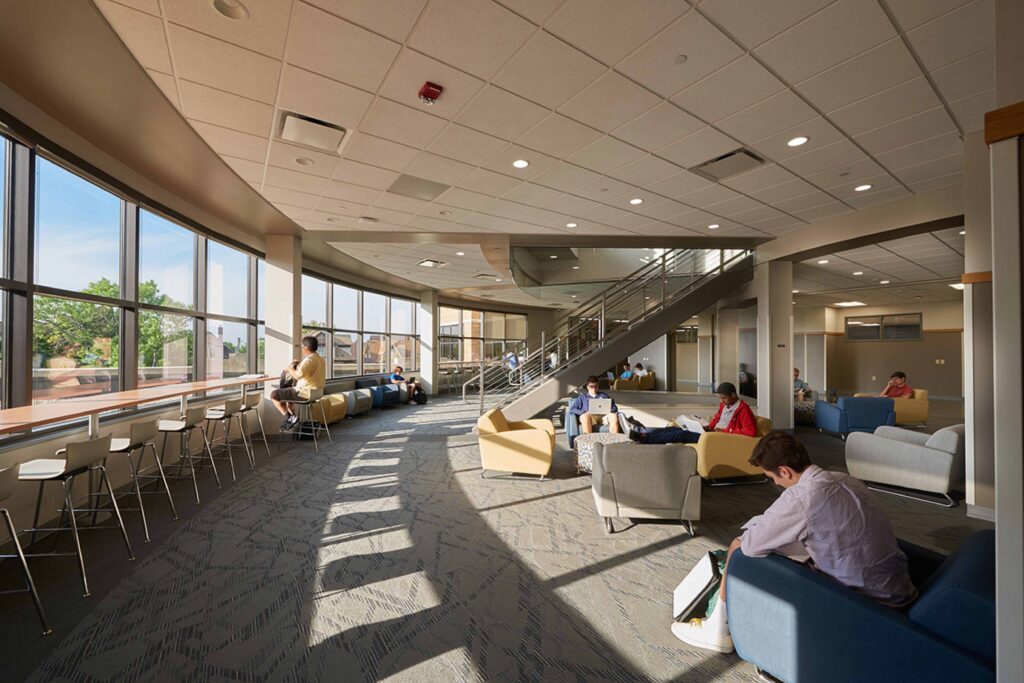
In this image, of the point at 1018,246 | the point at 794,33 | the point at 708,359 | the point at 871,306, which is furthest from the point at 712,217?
the point at 871,306

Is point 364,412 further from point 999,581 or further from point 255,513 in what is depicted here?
point 999,581

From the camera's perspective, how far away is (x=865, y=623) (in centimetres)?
171

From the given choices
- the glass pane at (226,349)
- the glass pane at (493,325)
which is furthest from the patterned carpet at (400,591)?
the glass pane at (493,325)

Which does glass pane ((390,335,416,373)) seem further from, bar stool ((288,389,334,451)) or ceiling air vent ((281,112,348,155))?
ceiling air vent ((281,112,348,155))

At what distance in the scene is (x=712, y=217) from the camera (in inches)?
255

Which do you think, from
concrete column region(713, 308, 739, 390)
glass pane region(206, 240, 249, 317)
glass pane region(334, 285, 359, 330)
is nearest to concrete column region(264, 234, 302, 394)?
glass pane region(206, 240, 249, 317)

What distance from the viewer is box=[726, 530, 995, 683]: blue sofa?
152 cm

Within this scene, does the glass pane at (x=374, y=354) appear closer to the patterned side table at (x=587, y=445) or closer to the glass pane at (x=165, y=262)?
the glass pane at (x=165, y=262)

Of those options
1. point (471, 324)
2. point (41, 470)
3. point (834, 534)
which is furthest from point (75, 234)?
point (471, 324)

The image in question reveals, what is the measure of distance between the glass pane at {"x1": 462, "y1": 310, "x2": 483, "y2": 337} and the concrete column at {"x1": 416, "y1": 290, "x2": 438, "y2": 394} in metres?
2.12

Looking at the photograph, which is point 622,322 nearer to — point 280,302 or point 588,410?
point 588,410

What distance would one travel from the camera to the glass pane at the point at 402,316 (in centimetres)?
1361

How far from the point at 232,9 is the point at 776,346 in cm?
878

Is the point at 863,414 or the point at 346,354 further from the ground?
the point at 346,354
